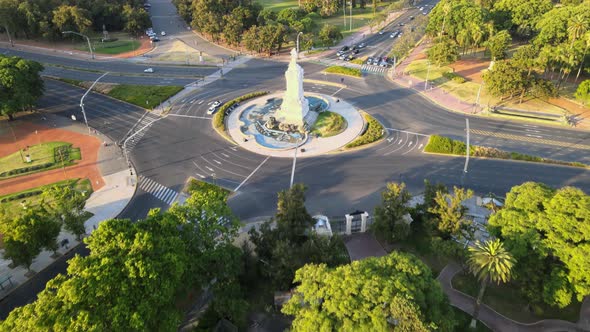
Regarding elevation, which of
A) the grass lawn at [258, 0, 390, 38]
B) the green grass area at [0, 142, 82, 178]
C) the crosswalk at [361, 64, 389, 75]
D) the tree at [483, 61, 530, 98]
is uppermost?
the grass lawn at [258, 0, 390, 38]

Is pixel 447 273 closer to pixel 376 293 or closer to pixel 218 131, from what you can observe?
pixel 376 293

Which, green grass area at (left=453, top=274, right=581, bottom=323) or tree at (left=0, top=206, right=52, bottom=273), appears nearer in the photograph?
green grass area at (left=453, top=274, right=581, bottom=323)

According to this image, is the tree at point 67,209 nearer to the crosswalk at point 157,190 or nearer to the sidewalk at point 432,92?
the crosswalk at point 157,190

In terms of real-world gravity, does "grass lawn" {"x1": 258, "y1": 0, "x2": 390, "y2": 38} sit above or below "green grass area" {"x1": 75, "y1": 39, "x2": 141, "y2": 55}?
above

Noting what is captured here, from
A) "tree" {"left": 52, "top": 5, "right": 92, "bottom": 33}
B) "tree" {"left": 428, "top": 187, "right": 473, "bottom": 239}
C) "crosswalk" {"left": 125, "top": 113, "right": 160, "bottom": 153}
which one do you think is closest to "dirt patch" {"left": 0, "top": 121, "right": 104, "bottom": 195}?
"crosswalk" {"left": 125, "top": 113, "right": 160, "bottom": 153}

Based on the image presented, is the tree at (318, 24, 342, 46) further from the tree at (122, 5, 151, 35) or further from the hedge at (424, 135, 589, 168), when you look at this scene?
the tree at (122, 5, 151, 35)

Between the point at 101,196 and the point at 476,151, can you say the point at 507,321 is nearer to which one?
the point at 476,151

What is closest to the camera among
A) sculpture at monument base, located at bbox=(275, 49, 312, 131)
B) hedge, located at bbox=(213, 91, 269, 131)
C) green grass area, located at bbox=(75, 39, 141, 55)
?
sculpture at monument base, located at bbox=(275, 49, 312, 131)
